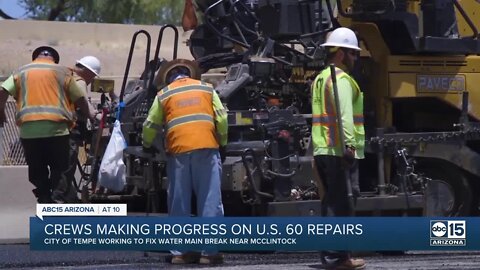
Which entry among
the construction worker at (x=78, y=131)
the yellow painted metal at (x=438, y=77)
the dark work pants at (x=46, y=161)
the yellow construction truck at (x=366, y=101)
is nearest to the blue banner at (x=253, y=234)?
the yellow construction truck at (x=366, y=101)

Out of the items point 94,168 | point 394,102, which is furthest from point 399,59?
point 94,168

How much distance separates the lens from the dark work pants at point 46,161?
10195 mm

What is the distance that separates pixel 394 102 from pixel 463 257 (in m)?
2.03

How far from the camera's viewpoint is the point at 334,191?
868cm

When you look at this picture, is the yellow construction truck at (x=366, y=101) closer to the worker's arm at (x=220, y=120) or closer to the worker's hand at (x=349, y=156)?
the worker's arm at (x=220, y=120)

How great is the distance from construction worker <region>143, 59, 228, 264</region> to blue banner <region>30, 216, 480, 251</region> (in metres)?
0.25

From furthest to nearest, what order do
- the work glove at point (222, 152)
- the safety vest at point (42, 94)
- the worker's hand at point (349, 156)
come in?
1. the safety vest at point (42, 94)
2. the work glove at point (222, 152)
3. the worker's hand at point (349, 156)

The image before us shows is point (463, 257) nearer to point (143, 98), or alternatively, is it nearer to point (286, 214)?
point (286, 214)

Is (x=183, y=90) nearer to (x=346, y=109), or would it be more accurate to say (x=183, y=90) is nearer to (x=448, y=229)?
(x=346, y=109)

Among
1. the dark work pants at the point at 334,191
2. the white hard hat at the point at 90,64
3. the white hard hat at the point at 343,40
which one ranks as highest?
the white hard hat at the point at 343,40

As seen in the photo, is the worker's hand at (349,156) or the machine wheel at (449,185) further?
the machine wheel at (449,185)

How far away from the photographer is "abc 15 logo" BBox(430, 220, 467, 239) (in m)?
8.74

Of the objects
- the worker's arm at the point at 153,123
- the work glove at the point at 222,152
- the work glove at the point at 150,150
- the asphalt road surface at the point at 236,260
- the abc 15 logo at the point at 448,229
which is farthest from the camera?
the work glove at the point at 150,150

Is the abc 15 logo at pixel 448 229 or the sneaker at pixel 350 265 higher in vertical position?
the abc 15 logo at pixel 448 229
